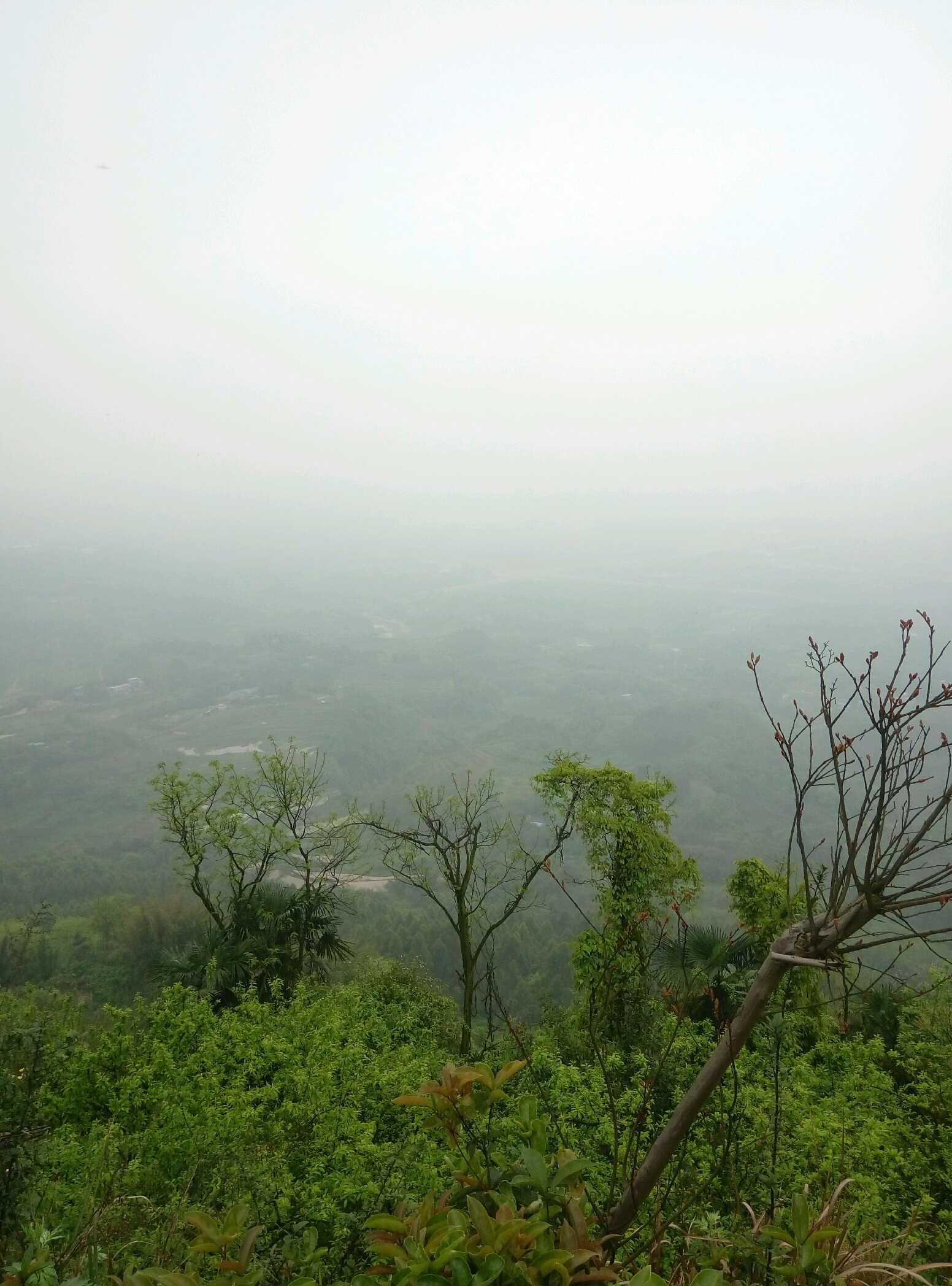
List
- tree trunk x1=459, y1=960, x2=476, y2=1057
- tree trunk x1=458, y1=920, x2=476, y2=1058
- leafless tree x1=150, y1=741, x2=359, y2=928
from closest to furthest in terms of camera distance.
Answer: tree trunk x1=459, y1=960, x2=476, y2=1057 → tree trunk x1=458, y1=920, x2=476, y2=1058 → leafless tree x1=150, y1=741, x2=359, y2=928

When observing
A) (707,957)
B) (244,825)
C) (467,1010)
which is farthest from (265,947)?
(707,957)

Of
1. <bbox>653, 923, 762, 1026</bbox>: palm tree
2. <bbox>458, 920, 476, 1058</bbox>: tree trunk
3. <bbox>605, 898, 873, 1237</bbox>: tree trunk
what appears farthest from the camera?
<bbox>458, 920, 476, 1058</bbox>: tree trunk

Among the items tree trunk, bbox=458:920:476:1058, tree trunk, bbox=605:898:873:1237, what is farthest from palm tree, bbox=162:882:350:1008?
tree trunk, bbox=605:898:873:1237

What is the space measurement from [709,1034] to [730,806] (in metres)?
122

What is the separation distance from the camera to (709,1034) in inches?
398

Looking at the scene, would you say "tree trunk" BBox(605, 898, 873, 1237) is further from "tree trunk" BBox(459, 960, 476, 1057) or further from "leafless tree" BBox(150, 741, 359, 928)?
"leafless tree" BBox(150, 741, 359, 928)

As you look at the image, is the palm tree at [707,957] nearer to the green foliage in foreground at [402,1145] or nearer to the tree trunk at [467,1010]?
the green foliage in foreground at [402,1145]

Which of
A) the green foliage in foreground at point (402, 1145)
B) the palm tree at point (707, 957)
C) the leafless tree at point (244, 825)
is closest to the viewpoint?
the green foliage in foreground at point (402, 1145)

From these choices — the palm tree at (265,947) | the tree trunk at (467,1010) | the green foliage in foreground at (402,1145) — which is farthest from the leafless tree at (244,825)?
the green foliage in foreground at (402,1145)

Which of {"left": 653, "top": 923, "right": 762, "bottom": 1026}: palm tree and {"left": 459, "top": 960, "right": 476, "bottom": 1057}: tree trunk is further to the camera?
{"left": 459, "top": 960, "right": 476, "bottom": 1057}: tree trunk

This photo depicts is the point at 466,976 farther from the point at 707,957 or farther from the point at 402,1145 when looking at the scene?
the point at 402,1145

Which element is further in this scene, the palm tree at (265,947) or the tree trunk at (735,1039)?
the palm tree at (265,947)

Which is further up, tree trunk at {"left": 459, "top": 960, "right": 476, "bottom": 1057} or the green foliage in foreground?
the green foliage in foreground

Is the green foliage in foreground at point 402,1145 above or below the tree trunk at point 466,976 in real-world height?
above
